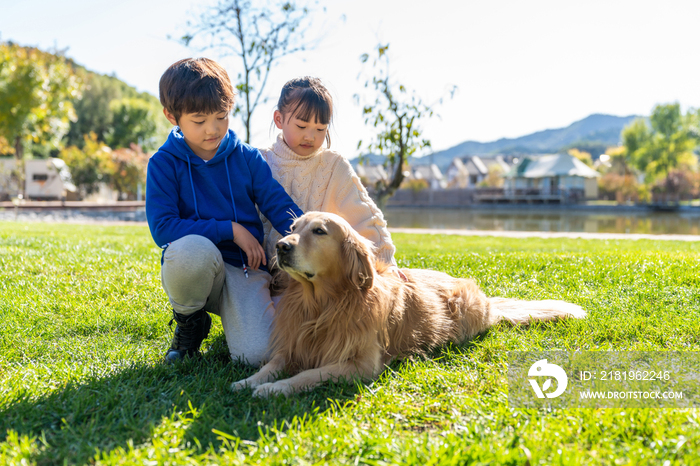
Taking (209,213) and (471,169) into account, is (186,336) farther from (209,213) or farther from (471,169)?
(471,169)

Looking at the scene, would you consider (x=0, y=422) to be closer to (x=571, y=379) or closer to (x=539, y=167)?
(x=571, y=379)

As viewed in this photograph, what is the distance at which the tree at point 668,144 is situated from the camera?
50.2 meters

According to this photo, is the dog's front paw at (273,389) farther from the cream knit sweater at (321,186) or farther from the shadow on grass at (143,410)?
the cream knit sweater at (321,186)

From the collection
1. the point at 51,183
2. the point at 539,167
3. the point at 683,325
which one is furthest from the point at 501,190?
the point at 683,325

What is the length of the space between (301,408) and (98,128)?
76204 mm

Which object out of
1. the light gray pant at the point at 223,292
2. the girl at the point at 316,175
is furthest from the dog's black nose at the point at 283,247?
the girl at the point at 316,175

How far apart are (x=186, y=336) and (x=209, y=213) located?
812 mm

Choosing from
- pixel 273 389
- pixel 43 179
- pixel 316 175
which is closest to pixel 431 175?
pixel 43 179

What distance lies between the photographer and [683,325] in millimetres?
3240

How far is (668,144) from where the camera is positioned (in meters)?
50.8

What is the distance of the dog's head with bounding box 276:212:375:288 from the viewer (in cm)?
246

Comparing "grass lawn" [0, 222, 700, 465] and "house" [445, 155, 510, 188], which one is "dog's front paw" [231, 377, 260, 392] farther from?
"house" [445, 155, 510, 188]

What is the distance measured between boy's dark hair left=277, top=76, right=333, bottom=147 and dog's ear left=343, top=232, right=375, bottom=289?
3.64ft

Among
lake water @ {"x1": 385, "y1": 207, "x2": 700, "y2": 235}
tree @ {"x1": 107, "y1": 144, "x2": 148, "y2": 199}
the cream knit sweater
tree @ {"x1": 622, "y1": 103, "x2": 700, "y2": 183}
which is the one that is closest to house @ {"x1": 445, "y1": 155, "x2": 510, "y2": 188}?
tree @ {"x1": 622, "y1": 103, "x2": 700, "y2": 183}
